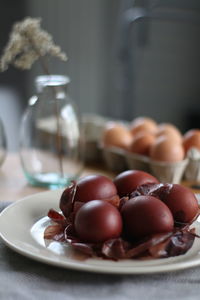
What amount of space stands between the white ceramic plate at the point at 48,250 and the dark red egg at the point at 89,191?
0.05m

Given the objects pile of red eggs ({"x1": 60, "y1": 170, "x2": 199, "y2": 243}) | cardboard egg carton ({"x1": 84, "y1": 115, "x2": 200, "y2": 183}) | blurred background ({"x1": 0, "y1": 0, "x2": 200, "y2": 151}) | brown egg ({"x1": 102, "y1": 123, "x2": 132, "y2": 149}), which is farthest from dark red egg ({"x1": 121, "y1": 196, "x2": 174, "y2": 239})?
blurred background ({"x1": 0, "y1": 0, "x2": 200, "y2": 151})

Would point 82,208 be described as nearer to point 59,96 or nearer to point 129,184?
point 129,184

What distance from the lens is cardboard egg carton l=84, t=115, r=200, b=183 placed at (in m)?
0.86

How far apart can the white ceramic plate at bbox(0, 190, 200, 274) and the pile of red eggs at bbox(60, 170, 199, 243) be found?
27 mm

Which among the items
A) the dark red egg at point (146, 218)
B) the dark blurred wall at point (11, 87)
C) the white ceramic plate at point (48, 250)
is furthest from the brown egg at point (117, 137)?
the dark blurred wall at point (11, 87)

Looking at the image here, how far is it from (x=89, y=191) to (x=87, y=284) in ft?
0.37

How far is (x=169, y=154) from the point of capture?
858 millimetres

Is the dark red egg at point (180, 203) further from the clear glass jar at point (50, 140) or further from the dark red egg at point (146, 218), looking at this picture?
the clear glass jar at point (50, 140)

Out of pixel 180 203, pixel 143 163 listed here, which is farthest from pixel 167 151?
pixel 180 203

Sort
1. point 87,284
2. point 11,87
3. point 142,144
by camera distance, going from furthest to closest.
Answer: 1. point 11,87
2. point 142,144
3. point 87,284

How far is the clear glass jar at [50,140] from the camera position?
0.88 meters

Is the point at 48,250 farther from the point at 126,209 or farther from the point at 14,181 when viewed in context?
the point at 14,181

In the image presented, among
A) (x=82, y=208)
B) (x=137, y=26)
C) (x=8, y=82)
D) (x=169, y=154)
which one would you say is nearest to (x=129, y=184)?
(x=82, y=208)

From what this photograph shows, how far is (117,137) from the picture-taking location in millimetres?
978
